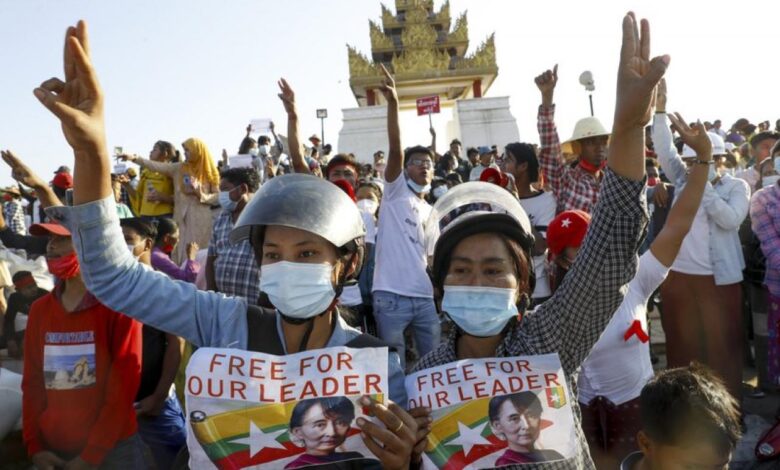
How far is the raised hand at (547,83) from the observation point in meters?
4.95

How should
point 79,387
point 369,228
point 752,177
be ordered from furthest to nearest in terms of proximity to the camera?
point 752,177 < point 369,228 < point 79,387

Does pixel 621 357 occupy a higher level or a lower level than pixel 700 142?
lower

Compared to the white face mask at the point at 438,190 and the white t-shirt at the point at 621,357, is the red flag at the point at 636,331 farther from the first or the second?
the white face mask at the point at 438,190

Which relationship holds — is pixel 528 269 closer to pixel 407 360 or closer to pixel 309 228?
pixel 309 228

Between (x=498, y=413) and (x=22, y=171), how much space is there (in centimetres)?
337

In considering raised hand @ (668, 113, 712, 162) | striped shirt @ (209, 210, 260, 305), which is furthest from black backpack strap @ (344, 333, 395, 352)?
striped shirt @ (209, 210, 260, 305)

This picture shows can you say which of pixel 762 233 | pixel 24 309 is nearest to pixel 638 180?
pixel 762 233

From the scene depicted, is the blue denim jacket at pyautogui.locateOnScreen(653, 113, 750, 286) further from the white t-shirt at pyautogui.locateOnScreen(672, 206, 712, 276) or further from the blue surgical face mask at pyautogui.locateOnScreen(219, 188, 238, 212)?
the blue surgical face mask at pyautogui.locateOnScreen(219, 188, 238, 212)

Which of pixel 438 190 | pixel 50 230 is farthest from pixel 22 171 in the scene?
pixel 438 190

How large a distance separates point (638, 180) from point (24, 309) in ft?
21.2

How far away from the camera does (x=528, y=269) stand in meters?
2.19

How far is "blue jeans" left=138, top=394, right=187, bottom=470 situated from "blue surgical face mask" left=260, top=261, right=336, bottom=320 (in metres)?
1.87

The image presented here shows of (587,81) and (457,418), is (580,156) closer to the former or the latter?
(457,418)

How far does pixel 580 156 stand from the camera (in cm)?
523
